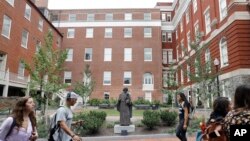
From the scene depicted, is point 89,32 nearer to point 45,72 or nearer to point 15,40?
point 15,40

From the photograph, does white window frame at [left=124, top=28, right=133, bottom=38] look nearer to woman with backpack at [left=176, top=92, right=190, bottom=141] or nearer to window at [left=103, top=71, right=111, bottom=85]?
window at [left=103, top=71, right=111, bottom=85]

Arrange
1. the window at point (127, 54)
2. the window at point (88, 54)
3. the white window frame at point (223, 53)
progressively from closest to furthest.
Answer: the white window frame at point (223, 53)
the window at point (127, 54)
the window at point (88, 54)

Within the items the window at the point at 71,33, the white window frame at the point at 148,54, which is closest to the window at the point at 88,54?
the window at the point at 71,33

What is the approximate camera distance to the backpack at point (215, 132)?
3.12m

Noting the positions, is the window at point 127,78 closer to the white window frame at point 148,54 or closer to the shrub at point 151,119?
the white window frame at point 148,54

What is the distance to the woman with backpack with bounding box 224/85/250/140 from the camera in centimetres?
272

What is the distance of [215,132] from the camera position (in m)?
3.20

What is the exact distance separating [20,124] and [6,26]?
23927 mm

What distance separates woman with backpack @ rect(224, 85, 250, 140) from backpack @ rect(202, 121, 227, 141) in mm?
162

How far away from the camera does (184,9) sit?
1347 inches

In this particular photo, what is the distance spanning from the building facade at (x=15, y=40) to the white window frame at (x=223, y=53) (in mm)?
17230

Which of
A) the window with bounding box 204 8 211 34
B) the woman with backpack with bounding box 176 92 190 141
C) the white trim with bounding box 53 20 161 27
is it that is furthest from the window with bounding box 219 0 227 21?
the white trim with bounding box 53 20 161 27

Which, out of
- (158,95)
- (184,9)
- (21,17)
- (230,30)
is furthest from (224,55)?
(21,17)

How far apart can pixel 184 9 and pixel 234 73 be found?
1887 cm
